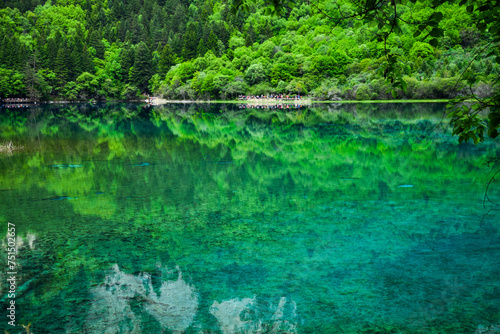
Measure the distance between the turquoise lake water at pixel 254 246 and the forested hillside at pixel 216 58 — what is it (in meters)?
42.1

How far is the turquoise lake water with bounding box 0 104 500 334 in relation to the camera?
4.49m

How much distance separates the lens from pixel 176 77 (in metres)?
80.6

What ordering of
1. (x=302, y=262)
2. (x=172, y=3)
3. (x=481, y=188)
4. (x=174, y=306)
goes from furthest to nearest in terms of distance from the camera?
(x=172, y=3) < (x=481, y=188) < (x=302, y=262) < (x=174, y=306)

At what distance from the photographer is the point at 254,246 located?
6.37 metres

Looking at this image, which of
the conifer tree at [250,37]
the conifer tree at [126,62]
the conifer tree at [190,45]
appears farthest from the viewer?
the conifer tree at [250,37]

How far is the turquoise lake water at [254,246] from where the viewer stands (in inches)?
177

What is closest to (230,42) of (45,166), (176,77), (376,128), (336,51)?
(176,77)

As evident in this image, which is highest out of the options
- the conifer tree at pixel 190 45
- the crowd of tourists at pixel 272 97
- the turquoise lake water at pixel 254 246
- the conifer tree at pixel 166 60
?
the conifer tree at pixel 190 45

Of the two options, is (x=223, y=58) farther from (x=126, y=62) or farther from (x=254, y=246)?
(x=254, y=246)

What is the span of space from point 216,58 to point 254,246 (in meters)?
83.0

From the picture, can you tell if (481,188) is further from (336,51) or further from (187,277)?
(336,51)

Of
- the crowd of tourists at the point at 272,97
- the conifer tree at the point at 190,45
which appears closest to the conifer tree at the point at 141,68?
the conifer tree at the point at 190,45

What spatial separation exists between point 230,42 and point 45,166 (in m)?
89.0

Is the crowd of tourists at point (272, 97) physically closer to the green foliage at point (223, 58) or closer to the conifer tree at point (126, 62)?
the green foliage at point (223, 58)
